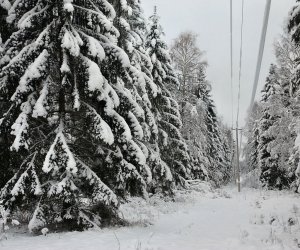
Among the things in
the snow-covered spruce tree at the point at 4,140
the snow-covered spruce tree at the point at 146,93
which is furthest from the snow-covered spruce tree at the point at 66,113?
the snow-covered spruce tree at the point at 146,93

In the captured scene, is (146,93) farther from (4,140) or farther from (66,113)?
(4,140)

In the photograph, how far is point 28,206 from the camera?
9.86 m

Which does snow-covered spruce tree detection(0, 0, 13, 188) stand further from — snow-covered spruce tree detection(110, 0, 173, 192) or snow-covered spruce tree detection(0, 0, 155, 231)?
snow-covered spruce tree detection(110, 0, 173, 192)

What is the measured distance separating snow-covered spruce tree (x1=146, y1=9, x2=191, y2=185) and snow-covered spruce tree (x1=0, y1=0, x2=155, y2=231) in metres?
10.5

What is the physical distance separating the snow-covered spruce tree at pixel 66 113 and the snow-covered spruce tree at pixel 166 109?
10508mm

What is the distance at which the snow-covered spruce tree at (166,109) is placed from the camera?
2184 cm

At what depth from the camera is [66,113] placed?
36.9 ft

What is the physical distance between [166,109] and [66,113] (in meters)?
11.9

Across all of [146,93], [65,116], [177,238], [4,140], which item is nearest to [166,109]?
[146,93]

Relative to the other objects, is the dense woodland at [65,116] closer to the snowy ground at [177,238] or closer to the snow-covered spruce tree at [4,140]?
the snow-covered spruce tree at [4,140]

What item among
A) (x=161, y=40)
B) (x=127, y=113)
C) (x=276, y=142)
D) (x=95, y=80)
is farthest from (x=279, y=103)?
(x=95, y=80)

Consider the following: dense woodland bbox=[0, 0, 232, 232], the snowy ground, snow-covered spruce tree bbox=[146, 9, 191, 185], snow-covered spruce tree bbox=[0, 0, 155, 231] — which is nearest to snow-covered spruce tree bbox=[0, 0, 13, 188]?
dense woodland bbox=[0, 0, 232, 232]

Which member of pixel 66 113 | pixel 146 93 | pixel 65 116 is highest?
pixel 146 93

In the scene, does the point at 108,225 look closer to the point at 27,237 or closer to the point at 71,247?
the point at 27,237
